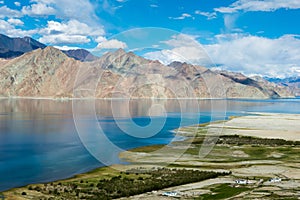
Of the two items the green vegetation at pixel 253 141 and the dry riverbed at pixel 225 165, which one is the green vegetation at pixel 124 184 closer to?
the dry riverbed at pixel 225 165

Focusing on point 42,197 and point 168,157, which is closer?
point 42,197

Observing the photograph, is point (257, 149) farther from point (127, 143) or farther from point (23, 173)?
point (23, 173)

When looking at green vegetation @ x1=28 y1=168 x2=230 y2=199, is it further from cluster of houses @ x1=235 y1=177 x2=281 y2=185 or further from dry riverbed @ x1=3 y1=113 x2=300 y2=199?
cluster of houses @ x1=235 y1=177 x2=281 y2=185

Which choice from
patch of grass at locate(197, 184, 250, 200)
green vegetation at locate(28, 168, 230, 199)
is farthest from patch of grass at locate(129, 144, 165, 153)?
patch of grass at locate(197, 184, 250, 200)

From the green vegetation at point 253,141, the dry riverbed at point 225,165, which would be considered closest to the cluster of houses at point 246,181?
the dry riverbed at point 225,165

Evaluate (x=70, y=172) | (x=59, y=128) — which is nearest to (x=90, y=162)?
(x=70, y=172)

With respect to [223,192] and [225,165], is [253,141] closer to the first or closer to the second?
[225,165]

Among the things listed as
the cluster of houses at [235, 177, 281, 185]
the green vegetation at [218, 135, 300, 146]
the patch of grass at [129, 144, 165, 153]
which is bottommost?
the cluster of houses at [235, 177, 281, 185]
